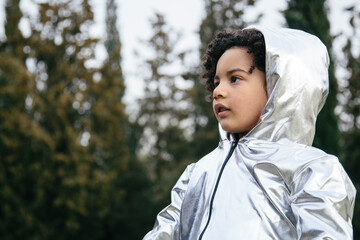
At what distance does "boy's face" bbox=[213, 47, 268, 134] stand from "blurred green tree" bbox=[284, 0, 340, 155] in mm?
5534

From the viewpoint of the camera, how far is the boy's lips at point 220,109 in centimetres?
189

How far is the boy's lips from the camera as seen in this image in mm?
1895

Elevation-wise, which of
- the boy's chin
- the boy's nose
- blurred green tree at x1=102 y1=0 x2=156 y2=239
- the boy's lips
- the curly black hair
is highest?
the curly black hair

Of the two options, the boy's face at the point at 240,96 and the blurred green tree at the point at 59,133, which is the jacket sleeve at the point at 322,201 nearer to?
the boy's face at the point at 240,96

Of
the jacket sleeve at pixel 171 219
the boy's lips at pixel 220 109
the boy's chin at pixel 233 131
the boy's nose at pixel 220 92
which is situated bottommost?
the jacket sleeve at pixel 171 219

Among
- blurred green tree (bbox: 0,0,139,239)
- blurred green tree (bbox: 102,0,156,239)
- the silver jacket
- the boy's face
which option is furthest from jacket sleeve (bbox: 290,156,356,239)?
blurred green tree (bbox: 102,0,156,239)

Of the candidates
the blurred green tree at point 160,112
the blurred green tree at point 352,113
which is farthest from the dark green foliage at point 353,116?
the blurred green tree at point 160,112

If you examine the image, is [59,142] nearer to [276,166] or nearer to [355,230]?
[355,230]

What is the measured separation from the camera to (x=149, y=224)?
462 inches

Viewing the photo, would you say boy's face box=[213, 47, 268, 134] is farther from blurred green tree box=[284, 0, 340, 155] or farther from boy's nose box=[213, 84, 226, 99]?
blurred green tree box=[284, 0, 340, 155]

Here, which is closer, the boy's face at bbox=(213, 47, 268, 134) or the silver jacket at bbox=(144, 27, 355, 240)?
the silver jacket at bbox=(144, 27, 355, 240)

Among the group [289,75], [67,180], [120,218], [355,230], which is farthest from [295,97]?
[120,218]

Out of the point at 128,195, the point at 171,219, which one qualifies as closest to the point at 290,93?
the point at 171,219

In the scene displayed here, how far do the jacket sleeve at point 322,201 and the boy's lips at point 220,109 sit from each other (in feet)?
1.47
